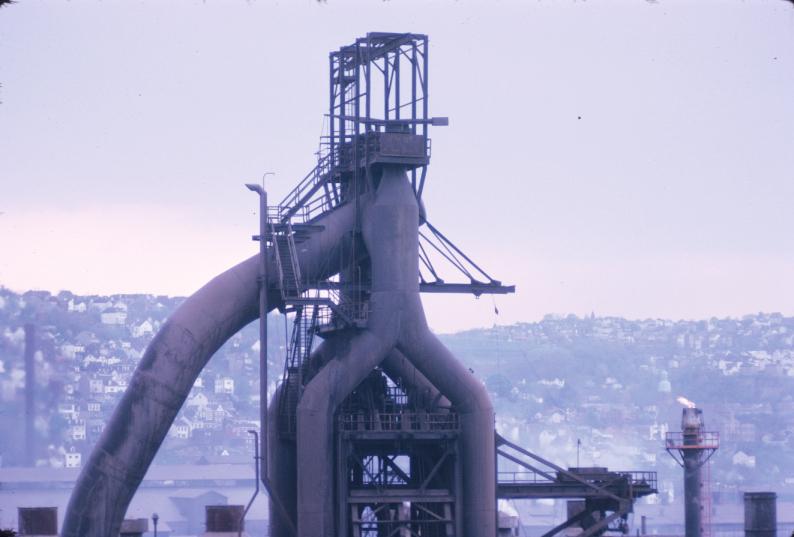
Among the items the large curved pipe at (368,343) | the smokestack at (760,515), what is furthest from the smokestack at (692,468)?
the large curved pipe at (368,343)

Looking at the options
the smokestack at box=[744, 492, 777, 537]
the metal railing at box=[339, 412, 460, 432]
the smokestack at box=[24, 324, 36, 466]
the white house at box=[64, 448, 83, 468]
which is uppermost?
the smokestack at box=[24, 324, 36, 466]

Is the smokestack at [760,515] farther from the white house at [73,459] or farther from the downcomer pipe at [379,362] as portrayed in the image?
the white house at [73,459]

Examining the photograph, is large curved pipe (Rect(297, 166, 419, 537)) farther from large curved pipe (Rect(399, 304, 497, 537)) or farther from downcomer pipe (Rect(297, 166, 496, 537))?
large curved pipe (Rect(399, 304, 497, 537))

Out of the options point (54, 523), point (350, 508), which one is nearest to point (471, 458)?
point (350, 508)

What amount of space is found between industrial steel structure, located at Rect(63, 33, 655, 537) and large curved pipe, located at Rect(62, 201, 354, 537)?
39 millimetres

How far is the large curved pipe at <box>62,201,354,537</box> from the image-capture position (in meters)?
49.4

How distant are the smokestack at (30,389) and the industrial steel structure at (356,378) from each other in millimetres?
92121

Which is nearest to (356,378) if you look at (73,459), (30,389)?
(30,389)

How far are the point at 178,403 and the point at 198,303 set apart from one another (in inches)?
110

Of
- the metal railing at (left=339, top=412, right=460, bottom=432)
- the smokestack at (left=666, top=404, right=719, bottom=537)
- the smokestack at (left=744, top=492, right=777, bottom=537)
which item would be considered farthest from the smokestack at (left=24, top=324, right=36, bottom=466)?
the metal railing at (left=339, top=412, right=460, bottom=432)

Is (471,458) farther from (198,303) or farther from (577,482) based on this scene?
(198,303)

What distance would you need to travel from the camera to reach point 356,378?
167 feet

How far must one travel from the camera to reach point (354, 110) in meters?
54.4

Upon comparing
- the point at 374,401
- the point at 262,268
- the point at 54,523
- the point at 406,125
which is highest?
the point at 406,125
